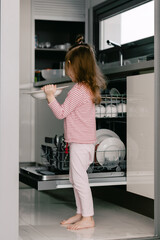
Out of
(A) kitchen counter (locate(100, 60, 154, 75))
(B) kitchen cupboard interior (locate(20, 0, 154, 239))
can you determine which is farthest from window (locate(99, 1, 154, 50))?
(A) kitchen counter (locate(100, 60, 154, 75))

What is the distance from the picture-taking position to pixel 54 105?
2.64 m

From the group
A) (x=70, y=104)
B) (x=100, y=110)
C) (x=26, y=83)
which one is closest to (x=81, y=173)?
(x=70, y=104)

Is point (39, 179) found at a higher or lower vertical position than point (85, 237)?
higher

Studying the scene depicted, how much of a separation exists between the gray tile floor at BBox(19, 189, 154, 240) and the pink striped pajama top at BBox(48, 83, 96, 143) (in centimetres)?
51

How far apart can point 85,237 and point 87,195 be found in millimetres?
275

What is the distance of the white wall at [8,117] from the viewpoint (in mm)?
2047

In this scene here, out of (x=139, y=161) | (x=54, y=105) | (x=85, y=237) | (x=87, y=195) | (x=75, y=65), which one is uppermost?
(x=75, y=65)

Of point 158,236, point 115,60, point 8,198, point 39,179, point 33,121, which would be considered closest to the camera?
point 8,198

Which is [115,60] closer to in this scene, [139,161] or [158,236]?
[139,161]

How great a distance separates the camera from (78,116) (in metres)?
2.71

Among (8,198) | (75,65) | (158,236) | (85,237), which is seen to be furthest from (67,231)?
(75,65)

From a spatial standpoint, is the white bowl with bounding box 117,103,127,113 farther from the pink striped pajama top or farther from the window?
the window

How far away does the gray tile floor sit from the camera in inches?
99.7

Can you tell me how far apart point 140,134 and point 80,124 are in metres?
0.35
